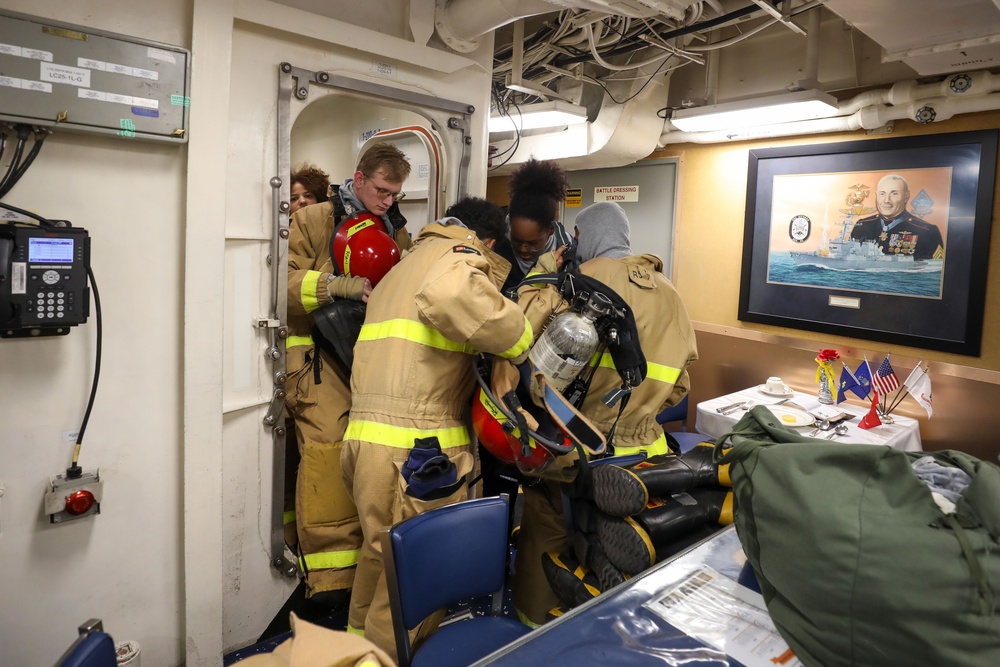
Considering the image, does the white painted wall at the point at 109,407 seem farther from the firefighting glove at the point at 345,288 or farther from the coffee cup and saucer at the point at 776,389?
the coffee cup and saucer at the point at 776,389

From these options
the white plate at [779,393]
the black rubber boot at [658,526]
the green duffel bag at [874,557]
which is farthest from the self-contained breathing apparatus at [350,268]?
the white plate at [779,393]

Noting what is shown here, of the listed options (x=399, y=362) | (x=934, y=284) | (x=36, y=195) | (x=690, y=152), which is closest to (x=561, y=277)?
(x=399, y=362)

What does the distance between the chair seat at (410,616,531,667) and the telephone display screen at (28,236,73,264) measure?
1.50m

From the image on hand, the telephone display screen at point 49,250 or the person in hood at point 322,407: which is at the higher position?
the telephone display screen at point 49,250

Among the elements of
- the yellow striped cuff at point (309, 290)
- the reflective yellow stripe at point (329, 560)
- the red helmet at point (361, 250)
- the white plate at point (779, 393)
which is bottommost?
the reflective yellow stripe at point (329, 560)

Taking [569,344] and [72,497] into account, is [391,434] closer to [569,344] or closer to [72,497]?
[569,344]

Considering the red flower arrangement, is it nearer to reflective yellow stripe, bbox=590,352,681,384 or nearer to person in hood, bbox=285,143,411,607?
reflective yellow stripe, bbox=590,352,681,384

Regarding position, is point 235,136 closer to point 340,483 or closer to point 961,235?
point 340,483

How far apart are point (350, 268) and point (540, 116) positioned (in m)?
2.03

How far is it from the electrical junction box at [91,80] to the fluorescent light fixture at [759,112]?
2.75 m

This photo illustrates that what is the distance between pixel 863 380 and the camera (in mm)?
3381

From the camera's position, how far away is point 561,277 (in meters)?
2.28

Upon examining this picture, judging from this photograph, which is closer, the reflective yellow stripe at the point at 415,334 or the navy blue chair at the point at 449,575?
the navy blue chair at the point at 449,575

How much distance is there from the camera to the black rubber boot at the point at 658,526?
175cm
